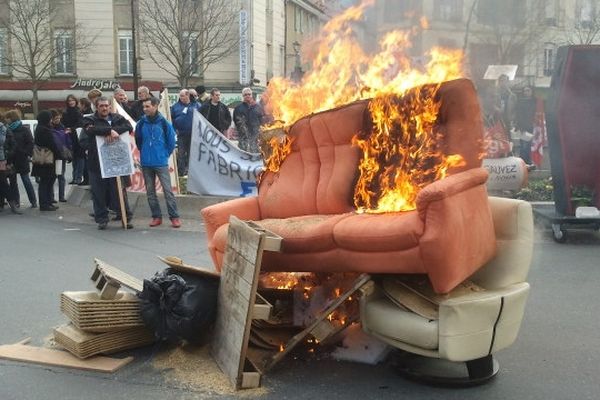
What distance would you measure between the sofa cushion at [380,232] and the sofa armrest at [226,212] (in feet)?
4.30

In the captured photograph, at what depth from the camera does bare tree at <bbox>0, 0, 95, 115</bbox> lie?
29609 mm

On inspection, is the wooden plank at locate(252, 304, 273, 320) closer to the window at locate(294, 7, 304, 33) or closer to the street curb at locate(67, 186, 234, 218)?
the street curb at locate(67, 186, 234, 218)

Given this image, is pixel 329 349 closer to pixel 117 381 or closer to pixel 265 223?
pixel 265 223

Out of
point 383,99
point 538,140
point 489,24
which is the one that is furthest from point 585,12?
point 538,140

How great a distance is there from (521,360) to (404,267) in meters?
1.19

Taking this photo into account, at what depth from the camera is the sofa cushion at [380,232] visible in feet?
11.8

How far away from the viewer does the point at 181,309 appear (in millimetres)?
4133

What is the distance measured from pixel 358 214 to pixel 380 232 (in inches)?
30.5

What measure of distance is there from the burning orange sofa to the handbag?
253 inches

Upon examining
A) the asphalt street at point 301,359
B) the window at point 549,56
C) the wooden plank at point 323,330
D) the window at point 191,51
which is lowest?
the asphalt street at point 301,359

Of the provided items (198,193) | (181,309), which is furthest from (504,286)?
(198,193)

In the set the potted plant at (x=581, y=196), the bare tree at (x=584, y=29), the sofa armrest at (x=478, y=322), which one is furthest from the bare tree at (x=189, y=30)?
the sofa armrest at (x=478, y=322)

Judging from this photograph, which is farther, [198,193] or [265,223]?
[198,193]

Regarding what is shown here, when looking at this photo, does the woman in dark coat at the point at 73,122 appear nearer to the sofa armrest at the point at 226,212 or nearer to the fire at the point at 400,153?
the sofa armrest at the point at 226,212
